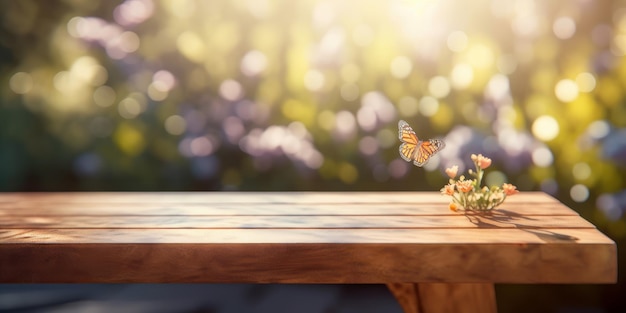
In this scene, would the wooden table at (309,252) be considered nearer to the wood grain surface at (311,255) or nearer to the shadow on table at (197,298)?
the wood grain surface at (311,255)

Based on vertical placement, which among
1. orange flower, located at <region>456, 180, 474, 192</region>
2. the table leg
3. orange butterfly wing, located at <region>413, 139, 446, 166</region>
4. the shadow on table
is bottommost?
the shadow on table

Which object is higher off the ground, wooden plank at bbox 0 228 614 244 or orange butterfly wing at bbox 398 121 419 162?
orange butterfly wing at bbox 398 121 419 162

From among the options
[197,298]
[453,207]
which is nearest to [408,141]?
[453,207]

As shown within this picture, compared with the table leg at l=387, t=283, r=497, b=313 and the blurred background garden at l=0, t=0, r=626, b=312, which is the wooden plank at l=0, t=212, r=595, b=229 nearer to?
the table leg at l=387, t=283, r=497, b=313

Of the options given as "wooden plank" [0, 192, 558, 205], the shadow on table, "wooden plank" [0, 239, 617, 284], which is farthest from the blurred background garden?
"wooden plank" [0, 239, 617, 284]

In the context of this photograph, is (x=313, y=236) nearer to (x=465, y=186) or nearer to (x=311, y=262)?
(x=311, y=262)
